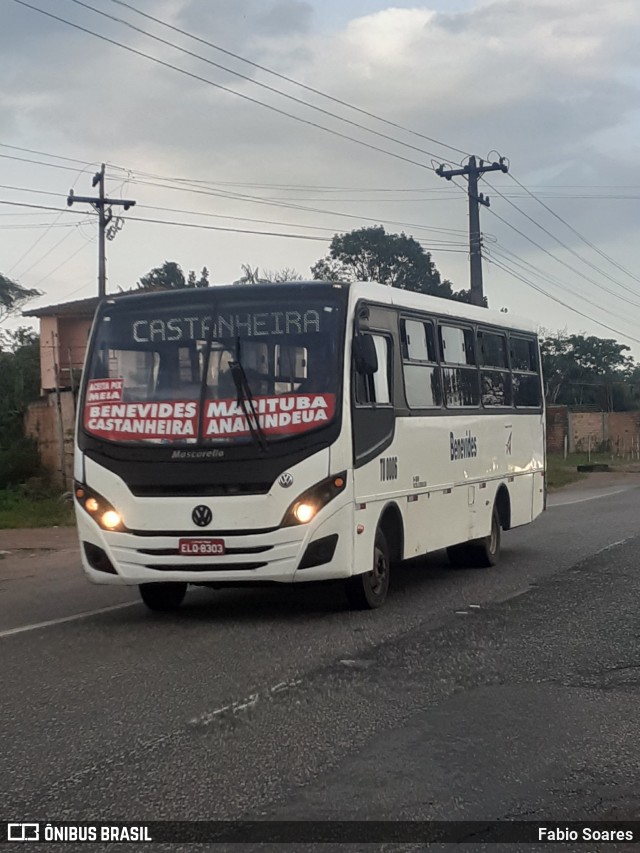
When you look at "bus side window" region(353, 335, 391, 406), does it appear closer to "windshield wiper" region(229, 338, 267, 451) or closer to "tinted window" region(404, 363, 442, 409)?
"tinted window" region(404, 363, 442, 409)

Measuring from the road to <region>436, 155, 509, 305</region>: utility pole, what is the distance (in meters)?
23.9

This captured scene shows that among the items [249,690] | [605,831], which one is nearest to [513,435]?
[249,690]

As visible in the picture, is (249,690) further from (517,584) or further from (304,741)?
(517,584)

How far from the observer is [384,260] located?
77.0 metres

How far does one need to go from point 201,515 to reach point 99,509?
94cm

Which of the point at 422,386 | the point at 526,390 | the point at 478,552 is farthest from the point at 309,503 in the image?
the point at 526,390

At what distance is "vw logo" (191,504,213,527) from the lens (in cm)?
986

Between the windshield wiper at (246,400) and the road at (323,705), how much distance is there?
1543mm

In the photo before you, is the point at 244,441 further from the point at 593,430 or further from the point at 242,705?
the point at 593,430

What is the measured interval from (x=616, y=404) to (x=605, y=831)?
75.0 meters

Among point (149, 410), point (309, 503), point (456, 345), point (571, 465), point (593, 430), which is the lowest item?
point (571, 465)

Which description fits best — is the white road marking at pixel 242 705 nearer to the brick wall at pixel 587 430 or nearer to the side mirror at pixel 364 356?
the side mirror at pixel 364 356

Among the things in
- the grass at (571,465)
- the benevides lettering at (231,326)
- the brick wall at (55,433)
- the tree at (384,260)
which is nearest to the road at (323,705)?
the benevides lettering at (231,326)

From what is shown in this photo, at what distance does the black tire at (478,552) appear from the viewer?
46.6 feet
